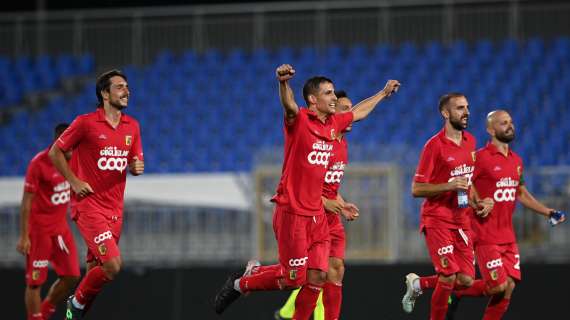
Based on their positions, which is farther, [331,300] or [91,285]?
[331,300]

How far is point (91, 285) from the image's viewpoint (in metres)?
9.96

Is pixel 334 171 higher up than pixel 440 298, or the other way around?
pixel 334 171

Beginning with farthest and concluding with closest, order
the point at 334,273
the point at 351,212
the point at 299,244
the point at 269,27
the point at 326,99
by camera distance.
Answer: the point at 269,27, the point at 334,273, the point at 351,212, the point at 326,99, the point at 299,244

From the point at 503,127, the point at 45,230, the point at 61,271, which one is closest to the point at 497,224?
the point at 503,127

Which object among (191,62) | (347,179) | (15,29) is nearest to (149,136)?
(191,62)

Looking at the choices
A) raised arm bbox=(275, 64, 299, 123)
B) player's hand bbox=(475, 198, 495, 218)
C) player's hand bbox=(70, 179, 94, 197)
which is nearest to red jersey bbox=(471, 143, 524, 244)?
player's hand bbox=(475, 198, 495, 218)

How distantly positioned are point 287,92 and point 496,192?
3.17m

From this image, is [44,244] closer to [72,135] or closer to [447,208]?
[72,135]

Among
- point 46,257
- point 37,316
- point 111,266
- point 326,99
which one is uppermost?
point 326,99

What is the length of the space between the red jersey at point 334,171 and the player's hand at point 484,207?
4.82ft

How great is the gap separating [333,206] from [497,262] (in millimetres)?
2016

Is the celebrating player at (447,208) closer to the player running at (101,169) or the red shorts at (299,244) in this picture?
the red shorts at (299,244)

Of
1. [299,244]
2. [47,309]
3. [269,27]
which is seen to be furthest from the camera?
[269,27]

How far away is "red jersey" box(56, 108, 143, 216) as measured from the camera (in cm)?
1003
